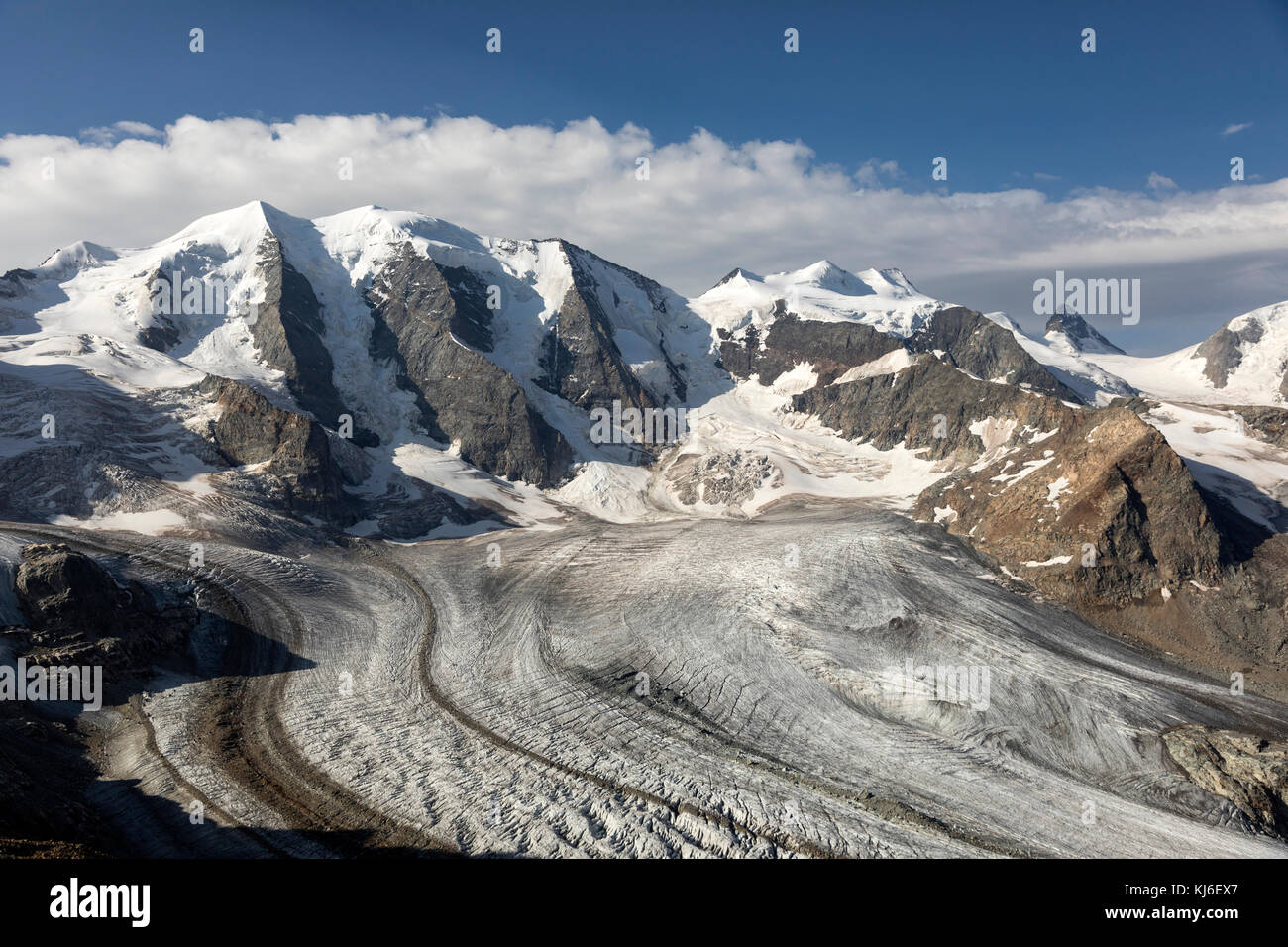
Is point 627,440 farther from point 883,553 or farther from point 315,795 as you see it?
point 315,795

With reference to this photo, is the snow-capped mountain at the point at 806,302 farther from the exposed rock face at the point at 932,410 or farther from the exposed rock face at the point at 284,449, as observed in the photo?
the exposed rock face at the point at 284,449

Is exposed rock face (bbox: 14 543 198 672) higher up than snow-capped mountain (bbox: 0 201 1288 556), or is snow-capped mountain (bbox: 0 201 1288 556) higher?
snow-capped mountain (bbox: 0 201 1288 556)

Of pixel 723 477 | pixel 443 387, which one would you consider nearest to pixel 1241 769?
pixel 723 477

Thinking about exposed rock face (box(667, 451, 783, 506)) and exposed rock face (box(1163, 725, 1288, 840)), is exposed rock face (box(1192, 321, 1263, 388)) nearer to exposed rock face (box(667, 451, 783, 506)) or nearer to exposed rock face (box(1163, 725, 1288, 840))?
exposed rock face (box(667, 451, 783, 506))

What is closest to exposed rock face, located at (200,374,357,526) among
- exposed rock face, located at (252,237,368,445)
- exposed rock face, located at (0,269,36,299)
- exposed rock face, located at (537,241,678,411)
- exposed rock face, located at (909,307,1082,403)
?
exposed rock face, located at (252,237,368,445)
